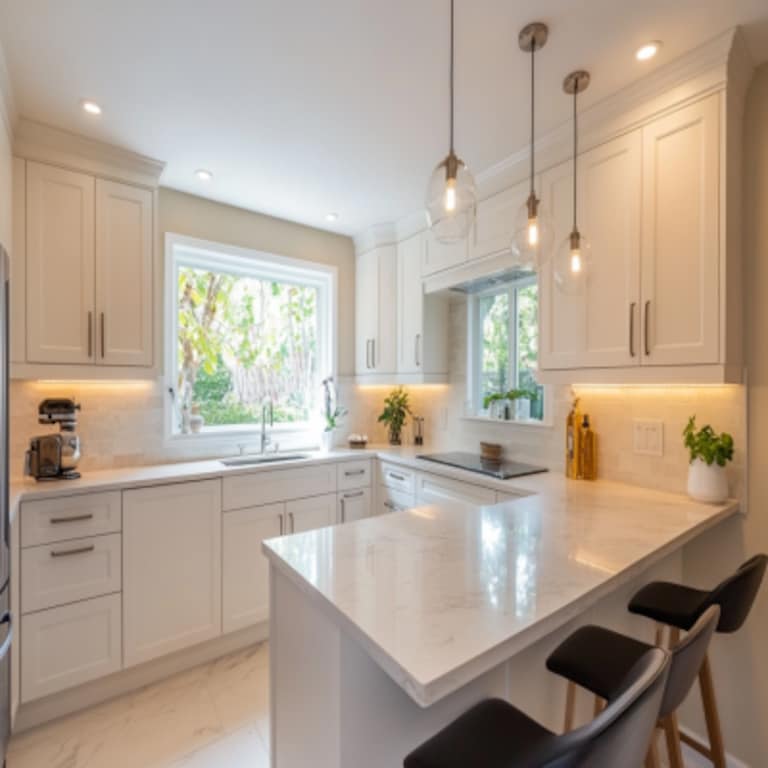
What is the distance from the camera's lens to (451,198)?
1234 mm

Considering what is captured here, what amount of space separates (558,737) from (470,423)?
2.32m

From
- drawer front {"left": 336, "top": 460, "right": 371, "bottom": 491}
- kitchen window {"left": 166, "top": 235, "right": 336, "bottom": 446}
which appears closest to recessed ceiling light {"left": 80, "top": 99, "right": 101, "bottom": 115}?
kitchen window {"left": 166, "top": 235, "right": 336, "bottom": 446}

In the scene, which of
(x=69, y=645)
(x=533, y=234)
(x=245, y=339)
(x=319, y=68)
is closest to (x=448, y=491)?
(x=533, y=234)

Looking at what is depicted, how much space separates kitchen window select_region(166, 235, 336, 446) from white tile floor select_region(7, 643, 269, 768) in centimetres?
140

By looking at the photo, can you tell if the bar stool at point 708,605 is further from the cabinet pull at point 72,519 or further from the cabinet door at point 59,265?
the cabinet door at point 59,265

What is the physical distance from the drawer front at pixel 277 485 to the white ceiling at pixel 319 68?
5.78 ft

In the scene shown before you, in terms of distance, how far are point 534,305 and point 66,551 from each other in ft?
9.21

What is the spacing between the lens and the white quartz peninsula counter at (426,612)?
817mm

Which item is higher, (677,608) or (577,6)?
(577,6)

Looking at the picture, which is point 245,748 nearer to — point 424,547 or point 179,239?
point 424,547

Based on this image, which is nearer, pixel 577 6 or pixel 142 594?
pixel 577 6

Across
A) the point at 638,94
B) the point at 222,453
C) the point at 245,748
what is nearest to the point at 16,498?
the point at 222,453

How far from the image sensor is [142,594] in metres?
2.10

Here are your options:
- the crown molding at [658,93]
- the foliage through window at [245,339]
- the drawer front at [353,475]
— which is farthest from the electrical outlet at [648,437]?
the foliage through window at [245,339]
